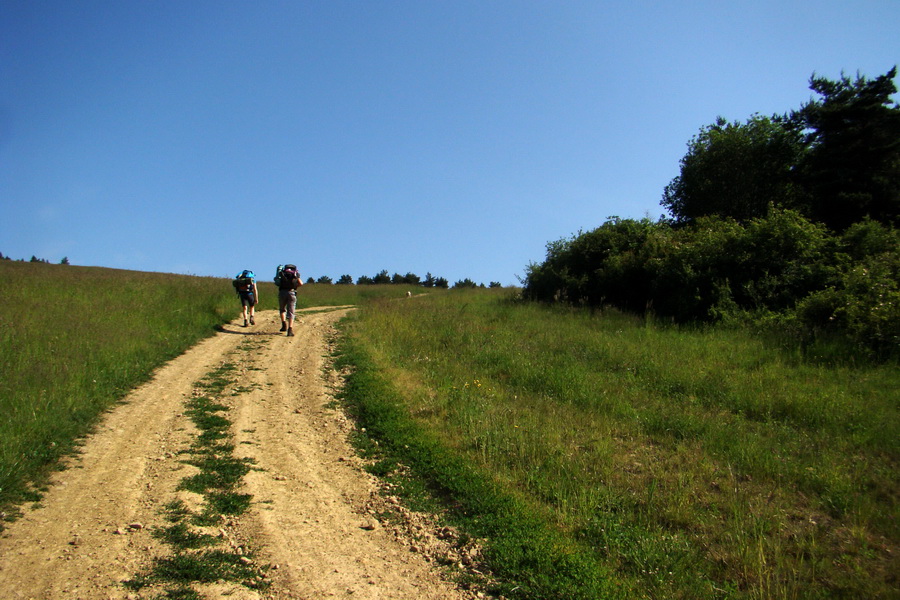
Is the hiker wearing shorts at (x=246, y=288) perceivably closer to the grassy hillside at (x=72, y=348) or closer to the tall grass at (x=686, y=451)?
the grassy hillside at (x=72, y=348)

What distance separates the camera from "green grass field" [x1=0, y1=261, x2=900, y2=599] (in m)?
4.55

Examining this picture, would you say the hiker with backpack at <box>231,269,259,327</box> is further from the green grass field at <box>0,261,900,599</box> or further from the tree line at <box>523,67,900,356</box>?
the tree line at <box>523,67,900,356</box>

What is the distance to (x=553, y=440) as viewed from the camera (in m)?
7.17

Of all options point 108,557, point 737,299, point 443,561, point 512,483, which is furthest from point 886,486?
point 737,299

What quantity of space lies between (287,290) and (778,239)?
49.1ft

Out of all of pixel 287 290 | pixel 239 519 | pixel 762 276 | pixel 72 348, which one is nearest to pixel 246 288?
pixel 287 290

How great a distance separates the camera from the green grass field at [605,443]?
4555 millimetres

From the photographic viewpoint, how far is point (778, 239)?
613 inches

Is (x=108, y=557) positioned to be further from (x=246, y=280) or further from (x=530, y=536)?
(x=246, y=280)

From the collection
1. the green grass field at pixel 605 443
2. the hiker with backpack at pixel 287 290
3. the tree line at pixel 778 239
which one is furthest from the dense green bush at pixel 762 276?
the hiker with backpack at pixel 287 290

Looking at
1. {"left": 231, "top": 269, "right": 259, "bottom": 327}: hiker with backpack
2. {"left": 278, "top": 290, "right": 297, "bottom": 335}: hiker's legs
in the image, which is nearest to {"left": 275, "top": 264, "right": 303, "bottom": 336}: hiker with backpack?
{"left": 278, "top": 290, "right": 297, "bottom": 335}: hiker's legs

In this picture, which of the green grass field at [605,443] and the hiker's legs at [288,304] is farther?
the hiker's legs at [288,304]

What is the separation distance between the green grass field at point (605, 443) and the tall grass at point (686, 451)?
3cm

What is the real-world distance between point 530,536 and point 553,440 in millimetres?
2431
